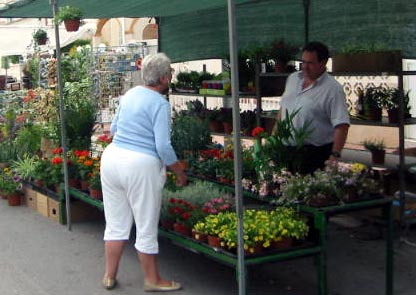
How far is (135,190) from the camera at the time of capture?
4.68m

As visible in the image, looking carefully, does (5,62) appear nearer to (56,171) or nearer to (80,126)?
(80,126)

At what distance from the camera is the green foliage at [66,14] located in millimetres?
6551

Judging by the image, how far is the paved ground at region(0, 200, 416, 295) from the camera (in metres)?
5.12

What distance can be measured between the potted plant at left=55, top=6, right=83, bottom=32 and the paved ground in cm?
208

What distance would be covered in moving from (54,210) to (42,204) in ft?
1.21

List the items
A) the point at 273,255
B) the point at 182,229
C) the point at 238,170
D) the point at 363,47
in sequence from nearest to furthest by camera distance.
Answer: the point at 238,170 → the point at 273,255 → the point at 182,229 → the point at 363,47

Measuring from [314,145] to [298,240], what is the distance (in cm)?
89

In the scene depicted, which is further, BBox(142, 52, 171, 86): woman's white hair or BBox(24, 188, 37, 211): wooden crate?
BBox(24, 188, 37, 211): wooden crate

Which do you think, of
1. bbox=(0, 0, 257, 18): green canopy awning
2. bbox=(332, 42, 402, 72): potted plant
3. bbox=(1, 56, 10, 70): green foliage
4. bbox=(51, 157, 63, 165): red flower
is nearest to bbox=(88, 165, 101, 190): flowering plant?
bbox=(51, 157, 63, 165): red flower

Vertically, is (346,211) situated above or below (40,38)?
below

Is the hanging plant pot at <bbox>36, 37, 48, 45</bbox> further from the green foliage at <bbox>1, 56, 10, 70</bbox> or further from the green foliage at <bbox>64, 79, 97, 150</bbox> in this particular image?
the green foliage at <bbox>1, 56, 10, 70</bbox>

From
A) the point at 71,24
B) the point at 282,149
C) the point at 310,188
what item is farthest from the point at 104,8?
the point at 310,188

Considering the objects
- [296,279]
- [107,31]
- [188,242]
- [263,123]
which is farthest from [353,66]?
[107,31]

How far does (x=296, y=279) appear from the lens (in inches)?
208
